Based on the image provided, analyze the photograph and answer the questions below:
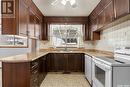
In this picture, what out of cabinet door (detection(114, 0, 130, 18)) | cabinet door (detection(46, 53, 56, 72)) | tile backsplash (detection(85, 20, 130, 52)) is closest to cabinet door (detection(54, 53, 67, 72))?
cabinet door (detection(46, 53, 56, 72))

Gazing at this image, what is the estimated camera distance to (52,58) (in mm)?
6867

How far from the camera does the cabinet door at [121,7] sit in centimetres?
258

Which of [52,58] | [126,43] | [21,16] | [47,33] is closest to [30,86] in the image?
[21,16]

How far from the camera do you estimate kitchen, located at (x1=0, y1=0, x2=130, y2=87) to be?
3164 mm

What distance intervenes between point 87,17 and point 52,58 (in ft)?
7.28

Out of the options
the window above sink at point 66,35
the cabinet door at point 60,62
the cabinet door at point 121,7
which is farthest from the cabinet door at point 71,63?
the cabinet door at point 121,7

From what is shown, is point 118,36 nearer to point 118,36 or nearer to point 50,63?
point 118,36

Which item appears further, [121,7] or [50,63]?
[50,63]

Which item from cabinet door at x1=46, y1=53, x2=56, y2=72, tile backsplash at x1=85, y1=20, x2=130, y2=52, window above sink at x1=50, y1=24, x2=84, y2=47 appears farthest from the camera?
window above sink at x1=50, y1=24, x2=84, y2=47

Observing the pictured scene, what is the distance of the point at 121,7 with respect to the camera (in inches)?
113

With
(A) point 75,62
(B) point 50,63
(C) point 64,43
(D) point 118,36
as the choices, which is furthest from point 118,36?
(C) point 64,43

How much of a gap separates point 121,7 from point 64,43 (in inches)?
194

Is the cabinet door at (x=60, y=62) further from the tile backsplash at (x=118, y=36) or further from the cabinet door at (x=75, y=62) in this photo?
the tile backsplash at (x=118, y=36)

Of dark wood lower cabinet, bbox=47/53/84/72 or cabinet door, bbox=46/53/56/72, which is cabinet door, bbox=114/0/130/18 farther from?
cabinet door, bbox=46/53/56/72
